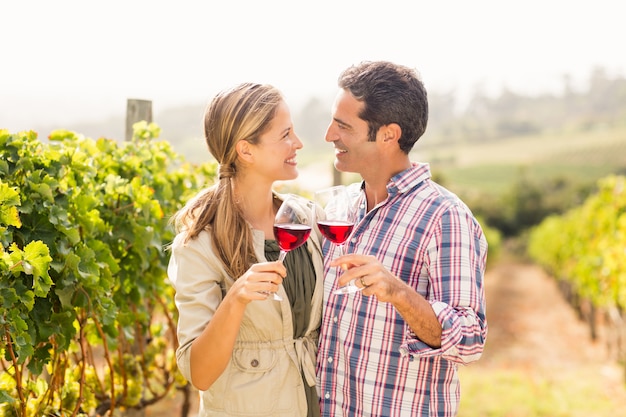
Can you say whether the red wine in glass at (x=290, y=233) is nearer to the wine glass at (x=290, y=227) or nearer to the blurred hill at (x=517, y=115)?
the wine glass at (x=290, y=227)

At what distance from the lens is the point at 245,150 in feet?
7.22

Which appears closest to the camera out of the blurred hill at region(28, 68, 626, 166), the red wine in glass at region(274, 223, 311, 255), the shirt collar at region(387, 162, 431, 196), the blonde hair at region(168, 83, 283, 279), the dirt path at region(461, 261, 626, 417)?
the red wine in glass at region(274, 223, 311, 255)

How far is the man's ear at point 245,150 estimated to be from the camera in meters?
2.19

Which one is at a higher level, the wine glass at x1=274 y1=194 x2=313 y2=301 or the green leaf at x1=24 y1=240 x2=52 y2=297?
the wine glass at x1=274 y1=194 x2=313 y2=301

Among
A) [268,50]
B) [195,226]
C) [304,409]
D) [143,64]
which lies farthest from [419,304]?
[268,50]

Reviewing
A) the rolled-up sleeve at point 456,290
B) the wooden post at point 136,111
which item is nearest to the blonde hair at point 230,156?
the rolled-up sleeve at point 456,290

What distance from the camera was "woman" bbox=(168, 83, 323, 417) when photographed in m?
2.07

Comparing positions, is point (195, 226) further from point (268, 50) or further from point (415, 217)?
point (268, 50)

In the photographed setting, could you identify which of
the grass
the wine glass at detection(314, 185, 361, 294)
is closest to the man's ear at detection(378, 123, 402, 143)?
the wine glass at detection(314, 185, 361, 294)

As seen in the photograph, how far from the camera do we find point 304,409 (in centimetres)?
221

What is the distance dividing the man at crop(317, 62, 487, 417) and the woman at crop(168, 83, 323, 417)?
0.11m

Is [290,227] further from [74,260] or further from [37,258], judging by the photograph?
[74,260]

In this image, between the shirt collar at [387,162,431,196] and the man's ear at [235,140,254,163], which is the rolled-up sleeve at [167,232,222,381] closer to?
the man's ear at [235,140,254,163]

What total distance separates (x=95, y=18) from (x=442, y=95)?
7265cm
